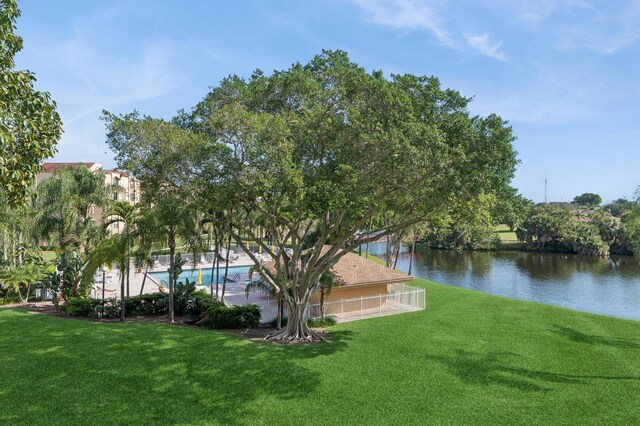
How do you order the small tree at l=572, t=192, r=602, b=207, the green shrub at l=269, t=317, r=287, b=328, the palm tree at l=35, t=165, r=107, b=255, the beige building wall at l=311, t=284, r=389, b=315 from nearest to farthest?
the green shrub at l=269, t=317, r=287, b=328 → the beige building wall at l=311, t=284, r=389, b=315 → the palm tree at l=35, t=165, r=107, b=255 → the small tree at l=572, t=192, r=602, b=207

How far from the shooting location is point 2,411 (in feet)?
31.6

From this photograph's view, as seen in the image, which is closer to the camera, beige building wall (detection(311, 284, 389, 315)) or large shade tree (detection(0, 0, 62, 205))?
large shade tree (detection(0, 0, 62, 205))

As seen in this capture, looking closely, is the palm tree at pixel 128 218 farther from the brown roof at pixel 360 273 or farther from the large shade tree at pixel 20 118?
the large shade tree at pixel 20 118

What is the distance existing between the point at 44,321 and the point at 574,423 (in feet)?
62.2

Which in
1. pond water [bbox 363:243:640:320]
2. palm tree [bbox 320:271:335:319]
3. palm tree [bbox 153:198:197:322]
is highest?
palm tree [bbox 153:198:197:322]

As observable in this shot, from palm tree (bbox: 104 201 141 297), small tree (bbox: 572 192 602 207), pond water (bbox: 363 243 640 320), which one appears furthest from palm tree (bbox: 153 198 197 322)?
small tree (bbox: 572 192 602 207)

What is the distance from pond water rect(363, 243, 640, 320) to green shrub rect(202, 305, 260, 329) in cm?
2794

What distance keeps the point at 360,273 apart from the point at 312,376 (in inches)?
494

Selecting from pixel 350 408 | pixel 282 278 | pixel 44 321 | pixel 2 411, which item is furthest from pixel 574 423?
pixel 44 321

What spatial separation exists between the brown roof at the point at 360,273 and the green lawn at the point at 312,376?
4.75 meters

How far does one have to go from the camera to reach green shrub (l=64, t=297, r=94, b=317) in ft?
66.1

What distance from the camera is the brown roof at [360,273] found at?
23.6 meters

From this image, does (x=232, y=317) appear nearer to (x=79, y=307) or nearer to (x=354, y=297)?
(x=79, y=307)

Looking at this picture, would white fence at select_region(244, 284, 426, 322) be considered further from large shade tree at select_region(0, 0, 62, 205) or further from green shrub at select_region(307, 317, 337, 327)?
large shade tree at select_region(0, 0, 62, 205)
